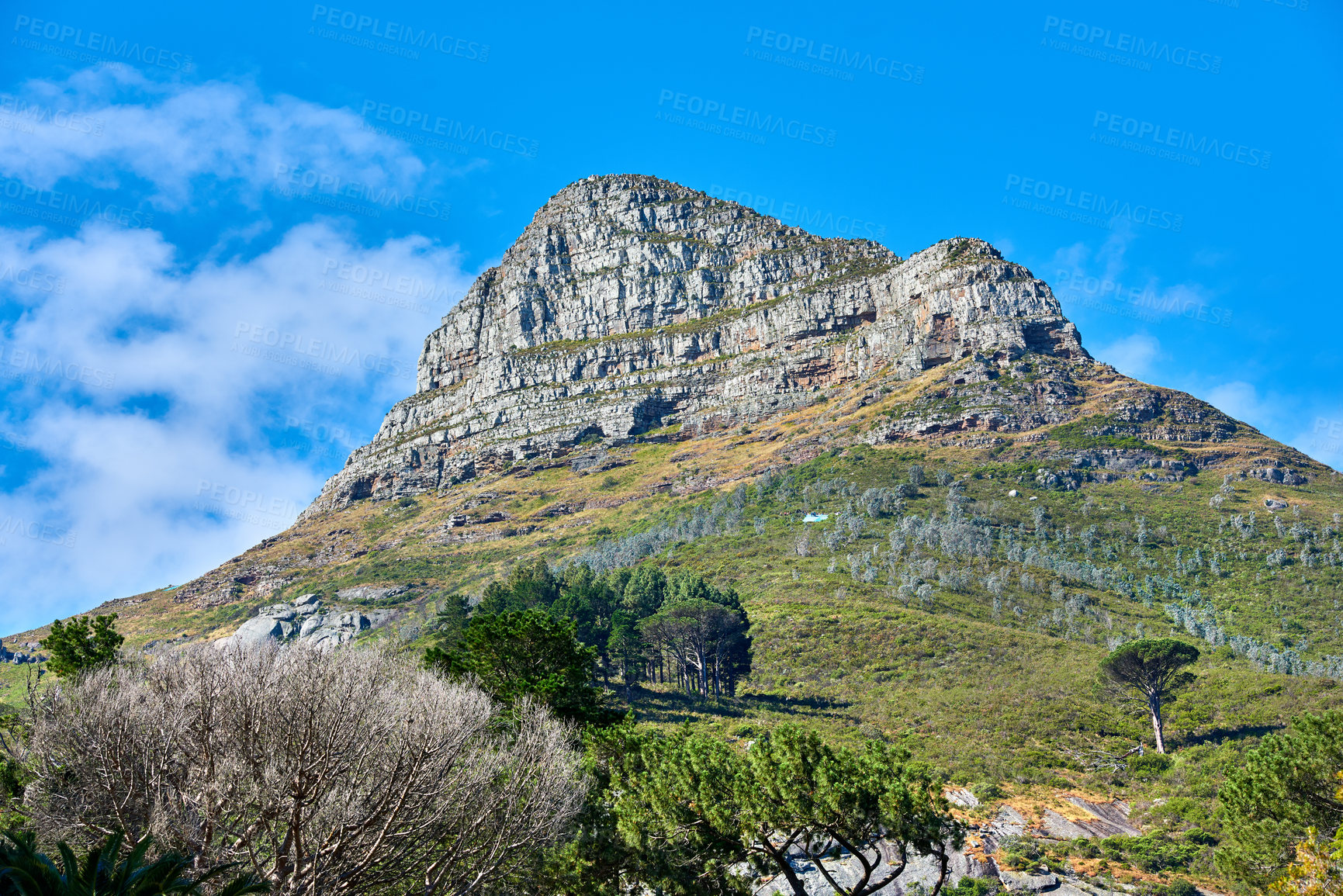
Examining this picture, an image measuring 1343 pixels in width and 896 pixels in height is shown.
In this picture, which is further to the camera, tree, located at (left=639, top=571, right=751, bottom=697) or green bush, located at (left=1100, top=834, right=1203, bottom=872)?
tree, located at (left=639, top=571, right=751, bottom=697)

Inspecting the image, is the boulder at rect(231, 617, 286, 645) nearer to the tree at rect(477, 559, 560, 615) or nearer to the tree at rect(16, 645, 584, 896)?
the tree at rect(477, 559, 560, 615)

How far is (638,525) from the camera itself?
377 feet

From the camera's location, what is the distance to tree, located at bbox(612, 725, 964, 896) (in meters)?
16.0

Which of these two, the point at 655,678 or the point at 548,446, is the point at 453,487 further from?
the point at 655,678

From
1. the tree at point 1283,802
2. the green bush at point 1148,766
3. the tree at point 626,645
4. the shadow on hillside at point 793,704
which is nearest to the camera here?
the tree at point 1283,802

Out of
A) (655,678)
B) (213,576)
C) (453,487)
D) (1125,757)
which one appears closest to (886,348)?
(453,487)

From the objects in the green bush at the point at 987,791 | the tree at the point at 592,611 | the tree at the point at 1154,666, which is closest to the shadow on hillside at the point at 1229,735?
the tree at the point at 1154,666

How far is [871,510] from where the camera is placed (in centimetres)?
9512

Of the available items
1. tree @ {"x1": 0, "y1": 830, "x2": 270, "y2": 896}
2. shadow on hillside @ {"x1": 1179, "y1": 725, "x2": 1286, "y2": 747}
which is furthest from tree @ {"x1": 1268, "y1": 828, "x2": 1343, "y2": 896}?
shadow on hillside @ {"x1": 1179, "y1": 725, "x2": 1286, "y2": 747}

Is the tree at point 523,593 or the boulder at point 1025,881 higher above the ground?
the tree at point 523,593

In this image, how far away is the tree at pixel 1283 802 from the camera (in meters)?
19.2

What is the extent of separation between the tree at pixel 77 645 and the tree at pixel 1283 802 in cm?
3956

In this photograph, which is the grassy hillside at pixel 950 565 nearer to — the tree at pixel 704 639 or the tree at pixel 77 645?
the tree at pixel 704 639

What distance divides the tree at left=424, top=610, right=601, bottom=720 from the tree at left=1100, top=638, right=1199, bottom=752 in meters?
35.1
